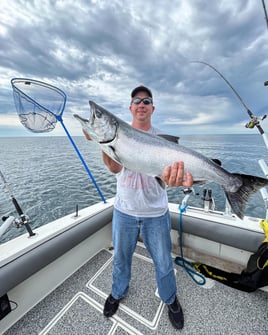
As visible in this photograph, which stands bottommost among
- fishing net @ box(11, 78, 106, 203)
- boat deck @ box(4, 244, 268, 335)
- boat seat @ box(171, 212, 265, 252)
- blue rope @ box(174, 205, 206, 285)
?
boat deck @ box(4, 244, 268, 335)

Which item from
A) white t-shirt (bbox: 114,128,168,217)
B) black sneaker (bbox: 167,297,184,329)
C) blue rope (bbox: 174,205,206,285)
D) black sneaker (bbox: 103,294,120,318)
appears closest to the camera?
white t-shirt (bbox: 114,128,168,217)

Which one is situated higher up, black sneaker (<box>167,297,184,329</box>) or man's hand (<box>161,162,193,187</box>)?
man's hand (<box>161,162,193,187</box>)

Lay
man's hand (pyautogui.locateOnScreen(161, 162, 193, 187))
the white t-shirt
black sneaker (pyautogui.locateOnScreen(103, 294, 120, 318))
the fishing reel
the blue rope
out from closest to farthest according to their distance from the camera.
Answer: man's hand (pyautogui.locateOnScreen(161, 162, 193, 187))
the white t-shirt
black sneaker (pyautogui.locateOnScreen(103, 294, 120, 318))
the fishing reel
the blue rope

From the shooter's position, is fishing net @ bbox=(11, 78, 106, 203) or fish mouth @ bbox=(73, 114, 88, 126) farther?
fishing net @ bbox=(11, 78, 106, 203)

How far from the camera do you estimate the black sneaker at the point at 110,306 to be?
167 cm

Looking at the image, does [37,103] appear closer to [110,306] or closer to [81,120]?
[81,120]

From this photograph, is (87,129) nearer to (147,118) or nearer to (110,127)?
(110,127)

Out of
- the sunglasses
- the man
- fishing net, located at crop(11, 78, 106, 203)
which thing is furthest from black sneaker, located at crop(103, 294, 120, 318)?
fishing net, located at crop(11, 78, 106, 203)

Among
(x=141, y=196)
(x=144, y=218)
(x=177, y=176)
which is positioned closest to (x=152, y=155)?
(x=177, y=176)

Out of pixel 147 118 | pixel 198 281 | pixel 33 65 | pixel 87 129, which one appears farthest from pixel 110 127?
pixel 33 65

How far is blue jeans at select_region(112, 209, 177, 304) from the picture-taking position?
1.50m

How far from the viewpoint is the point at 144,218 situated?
149cm

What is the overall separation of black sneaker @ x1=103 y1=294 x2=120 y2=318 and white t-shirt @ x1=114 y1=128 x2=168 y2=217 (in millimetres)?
1040

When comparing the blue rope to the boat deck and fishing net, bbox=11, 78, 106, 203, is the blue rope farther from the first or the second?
fishing net, bbox=11, 78, 106, 203
